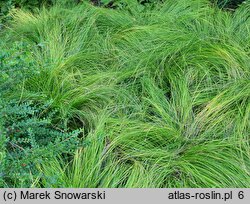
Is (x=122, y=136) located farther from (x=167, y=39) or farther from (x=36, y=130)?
(x=167, y=39)

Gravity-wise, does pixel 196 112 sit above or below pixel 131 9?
below

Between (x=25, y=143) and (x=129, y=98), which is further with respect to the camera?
(x=129, y=98)

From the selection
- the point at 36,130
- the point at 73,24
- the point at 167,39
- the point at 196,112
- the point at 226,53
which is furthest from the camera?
the point at 73,24

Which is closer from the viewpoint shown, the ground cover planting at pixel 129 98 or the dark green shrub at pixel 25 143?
the dark green shrub at pixel 25 143

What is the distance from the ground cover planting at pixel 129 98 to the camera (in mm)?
2465

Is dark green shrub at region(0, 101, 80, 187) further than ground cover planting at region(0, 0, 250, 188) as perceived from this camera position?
No

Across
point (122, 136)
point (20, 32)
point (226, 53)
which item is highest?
point (20, 32)

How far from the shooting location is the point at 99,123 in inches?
109

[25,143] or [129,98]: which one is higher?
[129,98]

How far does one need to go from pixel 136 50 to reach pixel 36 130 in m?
1.17

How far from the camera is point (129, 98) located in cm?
302

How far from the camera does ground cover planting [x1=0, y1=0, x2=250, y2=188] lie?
2.46m

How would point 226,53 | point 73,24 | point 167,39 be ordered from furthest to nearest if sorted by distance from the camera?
point 73,24 < point 167,39 < point 226,53

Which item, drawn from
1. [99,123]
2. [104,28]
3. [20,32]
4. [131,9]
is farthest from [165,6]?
[99,123]
